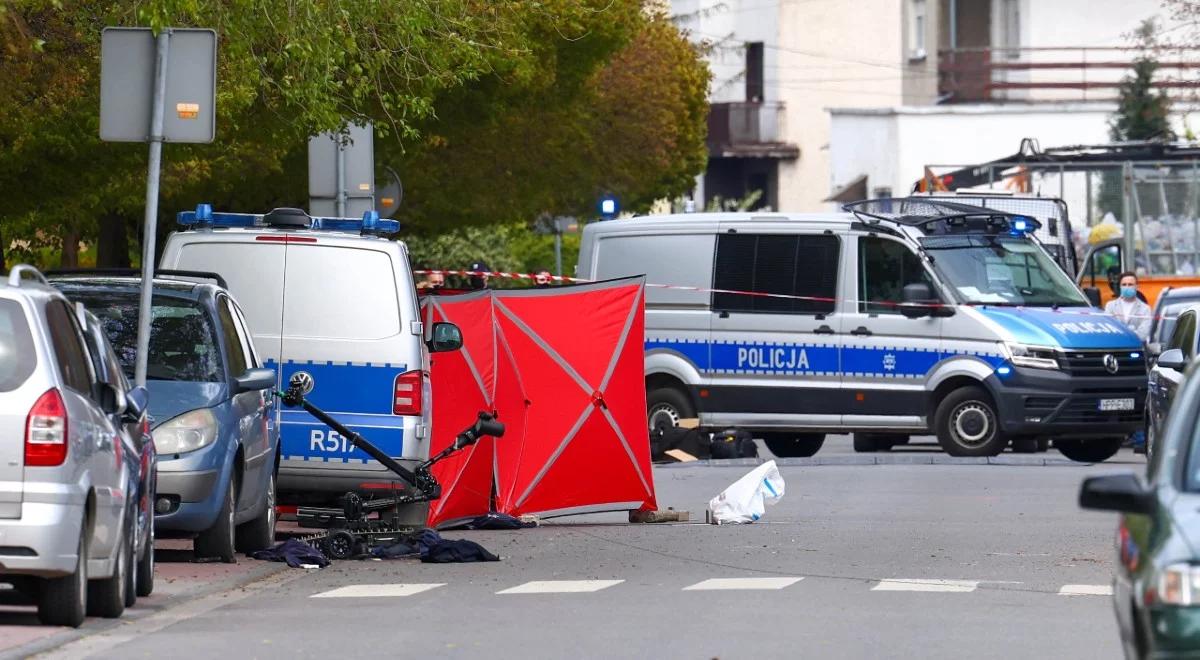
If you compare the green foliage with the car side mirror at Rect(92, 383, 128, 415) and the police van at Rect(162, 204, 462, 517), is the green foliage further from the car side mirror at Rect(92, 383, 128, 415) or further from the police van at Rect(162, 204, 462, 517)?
the car side mirror at Rect(92, 383, 128, 415)

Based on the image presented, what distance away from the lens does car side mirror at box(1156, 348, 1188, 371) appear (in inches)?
806

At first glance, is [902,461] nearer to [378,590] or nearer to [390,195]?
[390,195]

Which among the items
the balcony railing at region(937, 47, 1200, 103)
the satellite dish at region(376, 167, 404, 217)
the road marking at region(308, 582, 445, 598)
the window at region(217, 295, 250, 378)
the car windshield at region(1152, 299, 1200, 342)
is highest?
the balcony railing at region(937, 47, 1200, 103)

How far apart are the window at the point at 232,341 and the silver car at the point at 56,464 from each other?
3.02 m

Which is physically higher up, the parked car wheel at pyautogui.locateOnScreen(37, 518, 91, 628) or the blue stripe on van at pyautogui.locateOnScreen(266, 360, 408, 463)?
the blue stripe on van at pyautogui.locateOnScreen(266, 360, 408, 463)

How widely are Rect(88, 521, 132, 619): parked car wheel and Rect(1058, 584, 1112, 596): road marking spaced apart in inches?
174

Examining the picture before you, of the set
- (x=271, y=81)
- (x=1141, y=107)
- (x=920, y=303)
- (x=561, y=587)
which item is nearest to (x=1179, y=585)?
(x=561, y=587)

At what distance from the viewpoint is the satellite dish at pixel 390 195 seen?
A: 25516 mm

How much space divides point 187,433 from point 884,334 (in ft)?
39.1

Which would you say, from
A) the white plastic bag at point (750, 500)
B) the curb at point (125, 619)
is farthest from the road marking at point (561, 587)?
the white plastic bag at point (750, 500)

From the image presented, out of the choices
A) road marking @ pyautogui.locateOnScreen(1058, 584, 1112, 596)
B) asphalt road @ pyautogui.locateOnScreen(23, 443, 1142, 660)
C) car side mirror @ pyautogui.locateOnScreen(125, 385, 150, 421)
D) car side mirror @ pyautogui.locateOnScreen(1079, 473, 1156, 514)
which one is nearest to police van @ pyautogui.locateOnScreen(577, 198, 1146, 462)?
asphalt road @ pyautogui.locateOnScreen(23, 443, 1142, 660)

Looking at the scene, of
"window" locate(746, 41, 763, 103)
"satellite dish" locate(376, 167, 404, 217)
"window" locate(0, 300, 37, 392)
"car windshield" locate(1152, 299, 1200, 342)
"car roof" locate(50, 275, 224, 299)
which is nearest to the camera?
"window" locate(0, 300, 37, 392)

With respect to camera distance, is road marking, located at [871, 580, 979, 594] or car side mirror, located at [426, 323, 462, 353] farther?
car side mirror, located at [426, 323, 462, 353]

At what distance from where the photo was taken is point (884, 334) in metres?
24.5
